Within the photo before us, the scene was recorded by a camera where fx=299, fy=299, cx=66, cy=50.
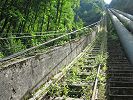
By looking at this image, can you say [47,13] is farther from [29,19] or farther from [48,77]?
[48,77]

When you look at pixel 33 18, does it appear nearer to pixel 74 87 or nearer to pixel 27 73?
pixel 74 87

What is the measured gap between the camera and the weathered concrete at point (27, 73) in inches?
267

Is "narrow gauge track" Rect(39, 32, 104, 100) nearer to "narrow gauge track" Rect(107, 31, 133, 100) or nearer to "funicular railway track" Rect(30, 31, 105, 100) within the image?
"funicular railway track" Rect(30, 31, 105, 100)

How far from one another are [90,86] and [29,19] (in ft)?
86.7

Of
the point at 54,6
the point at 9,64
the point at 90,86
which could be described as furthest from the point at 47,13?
the point at 9,64

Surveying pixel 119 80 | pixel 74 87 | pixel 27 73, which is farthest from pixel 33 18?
pixel 27 73

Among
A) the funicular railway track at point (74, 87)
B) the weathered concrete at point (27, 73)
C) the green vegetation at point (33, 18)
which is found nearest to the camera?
the weathered concrete at point (27, 73)

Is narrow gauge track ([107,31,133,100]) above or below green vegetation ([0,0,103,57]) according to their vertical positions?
below

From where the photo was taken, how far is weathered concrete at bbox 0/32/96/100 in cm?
678

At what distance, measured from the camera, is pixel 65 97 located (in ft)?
28.3

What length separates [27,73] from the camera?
814 centimetres

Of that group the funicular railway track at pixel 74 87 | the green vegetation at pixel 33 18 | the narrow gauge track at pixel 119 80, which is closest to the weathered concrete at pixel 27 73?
the funicular railway track at pixel 74 87

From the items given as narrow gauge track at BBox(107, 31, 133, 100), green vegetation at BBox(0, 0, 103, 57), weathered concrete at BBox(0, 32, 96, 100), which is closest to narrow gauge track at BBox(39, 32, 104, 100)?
weathered concrete at BBox(0, 32, 96, 100)

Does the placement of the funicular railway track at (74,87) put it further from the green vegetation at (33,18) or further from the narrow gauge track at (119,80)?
the green vegetation at (33,18)
